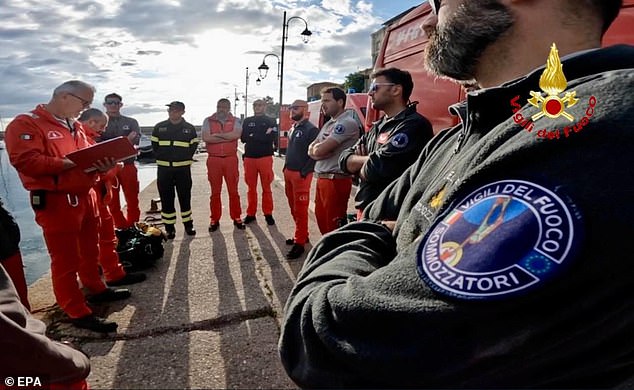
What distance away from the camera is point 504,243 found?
1.86 feet

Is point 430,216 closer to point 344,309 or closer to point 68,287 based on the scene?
point 344,309

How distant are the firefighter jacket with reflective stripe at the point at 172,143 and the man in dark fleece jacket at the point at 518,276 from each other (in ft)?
17.6

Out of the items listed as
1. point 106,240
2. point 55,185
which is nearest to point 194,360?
point 55,185

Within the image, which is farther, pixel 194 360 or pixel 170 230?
pixel 170 230

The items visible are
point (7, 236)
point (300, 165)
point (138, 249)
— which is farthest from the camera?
point (300, 165)

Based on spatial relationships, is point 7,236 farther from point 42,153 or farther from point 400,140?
point 400,140

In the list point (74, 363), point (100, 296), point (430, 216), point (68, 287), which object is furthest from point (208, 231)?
→ point (430, 216)

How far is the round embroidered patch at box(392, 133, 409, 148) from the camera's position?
2682 mm

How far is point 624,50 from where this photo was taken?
2.38ft

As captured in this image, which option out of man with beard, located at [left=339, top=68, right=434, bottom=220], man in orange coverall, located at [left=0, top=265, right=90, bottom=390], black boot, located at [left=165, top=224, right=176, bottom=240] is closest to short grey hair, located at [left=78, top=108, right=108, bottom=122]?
black boot, located at [left=165, top=224, right=176, bottom=240]

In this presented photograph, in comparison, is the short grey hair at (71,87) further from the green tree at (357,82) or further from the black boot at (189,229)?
the green tree at (357,82)

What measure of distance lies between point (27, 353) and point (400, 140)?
2.34m

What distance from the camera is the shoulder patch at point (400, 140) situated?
2680 millimetres
